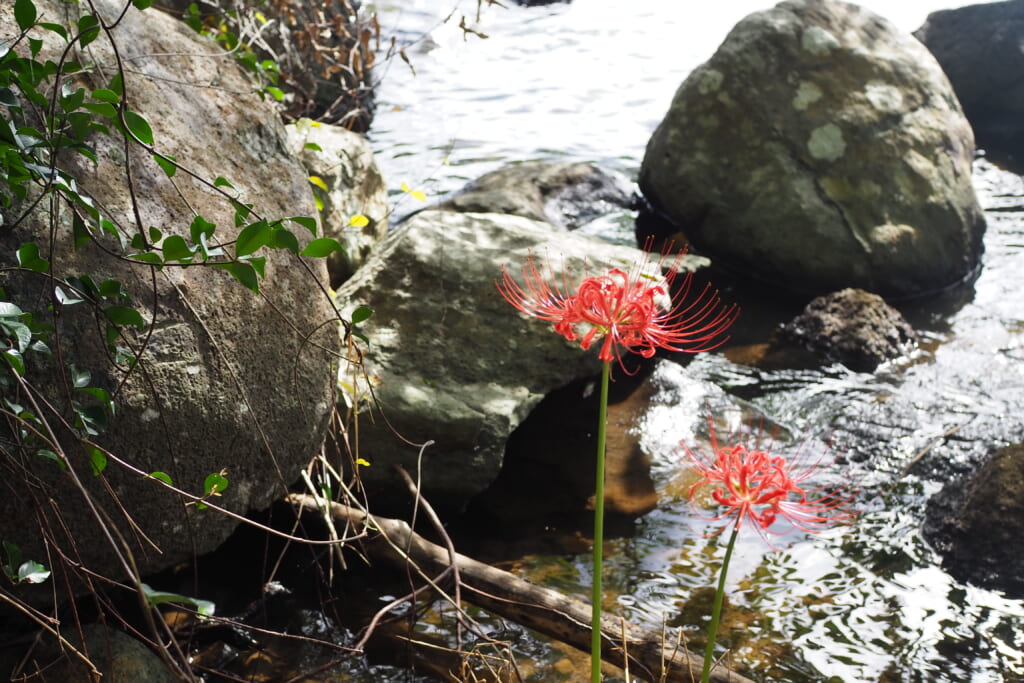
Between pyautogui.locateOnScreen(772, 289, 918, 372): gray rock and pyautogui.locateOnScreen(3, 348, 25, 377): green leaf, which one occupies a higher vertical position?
pyautogui.locateOnScreen(3, 348, 25, 377): green leaf

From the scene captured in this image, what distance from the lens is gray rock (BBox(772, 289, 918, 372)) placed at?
568 centimetres

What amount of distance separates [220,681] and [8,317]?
1.53 meters

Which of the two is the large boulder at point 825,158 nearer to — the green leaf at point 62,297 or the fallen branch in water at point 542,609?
the fallen branch in water at point 542,609

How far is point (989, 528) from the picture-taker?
3.83m

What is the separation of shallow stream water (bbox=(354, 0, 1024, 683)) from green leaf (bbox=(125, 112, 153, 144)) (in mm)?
1476

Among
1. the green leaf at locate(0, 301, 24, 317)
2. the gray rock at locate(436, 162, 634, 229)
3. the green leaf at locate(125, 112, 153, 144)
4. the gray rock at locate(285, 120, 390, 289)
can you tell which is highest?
the green leaf at locate(125, 112, 153, 144)

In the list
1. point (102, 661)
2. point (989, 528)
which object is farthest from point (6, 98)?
point (989, 528)

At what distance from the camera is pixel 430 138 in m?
8.81

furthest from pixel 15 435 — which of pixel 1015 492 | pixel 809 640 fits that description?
pixel 1015 492

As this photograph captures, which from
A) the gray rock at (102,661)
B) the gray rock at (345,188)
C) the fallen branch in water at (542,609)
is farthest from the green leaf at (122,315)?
the gray rock at (345,188)

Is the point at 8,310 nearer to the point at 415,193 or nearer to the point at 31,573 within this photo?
the point at 31,573

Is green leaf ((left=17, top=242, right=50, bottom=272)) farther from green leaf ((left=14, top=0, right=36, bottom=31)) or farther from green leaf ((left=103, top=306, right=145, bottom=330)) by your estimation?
green leaf ((left=14, top=0, right=36, bottom=31))

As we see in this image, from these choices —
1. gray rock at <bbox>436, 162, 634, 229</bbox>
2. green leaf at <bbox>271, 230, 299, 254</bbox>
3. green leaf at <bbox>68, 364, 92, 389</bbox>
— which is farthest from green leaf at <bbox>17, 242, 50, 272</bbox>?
gray rock at <bbox>436, 162, 634, 229</bbox>

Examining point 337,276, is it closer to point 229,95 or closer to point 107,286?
point 229,95
